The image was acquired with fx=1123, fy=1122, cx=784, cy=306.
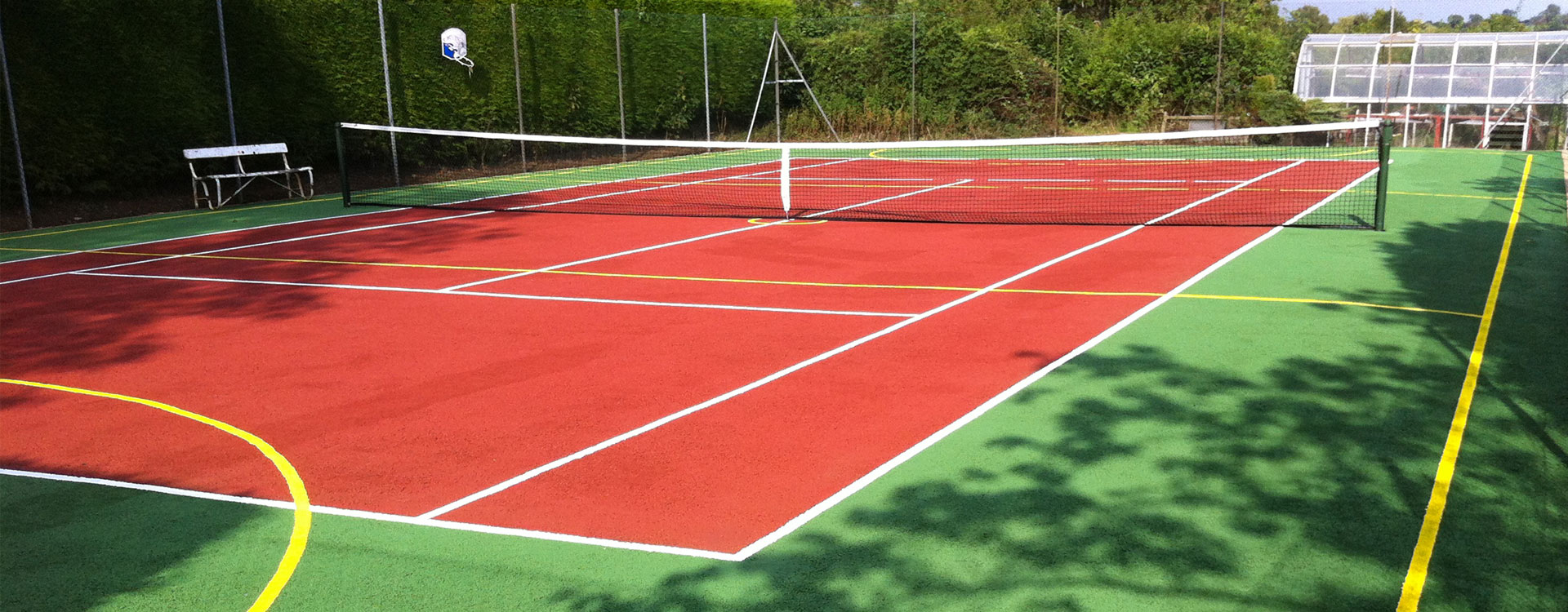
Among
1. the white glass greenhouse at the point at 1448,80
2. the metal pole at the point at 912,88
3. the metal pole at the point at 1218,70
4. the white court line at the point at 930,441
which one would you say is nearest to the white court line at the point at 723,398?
the white court line at the point at 930,441

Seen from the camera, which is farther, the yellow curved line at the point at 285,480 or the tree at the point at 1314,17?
the tree at the point at 1314,17

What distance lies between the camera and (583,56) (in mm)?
25781

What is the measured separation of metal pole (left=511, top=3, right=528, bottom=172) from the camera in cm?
2333

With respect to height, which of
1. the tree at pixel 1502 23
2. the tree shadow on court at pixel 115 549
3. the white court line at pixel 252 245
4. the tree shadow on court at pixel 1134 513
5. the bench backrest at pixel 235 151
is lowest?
the tree shadow on court at pixel 115 549

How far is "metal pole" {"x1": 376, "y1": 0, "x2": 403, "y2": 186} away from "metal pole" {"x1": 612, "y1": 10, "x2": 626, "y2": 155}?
5.53 m

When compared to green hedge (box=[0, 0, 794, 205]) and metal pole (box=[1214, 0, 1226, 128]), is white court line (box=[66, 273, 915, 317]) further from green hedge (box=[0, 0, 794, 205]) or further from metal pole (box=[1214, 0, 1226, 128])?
metal pole (box=[1214, 0, 1226, 128])

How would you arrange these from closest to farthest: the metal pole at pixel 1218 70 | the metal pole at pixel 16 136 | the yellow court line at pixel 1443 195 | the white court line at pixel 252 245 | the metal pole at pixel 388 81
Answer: the white court line at pixel 252 245
the metal pole at pixel 16 136
the yellow court line at pixel 1443 195
the metal pole at pixel 388 81
the metal pole at pixel 1218 70

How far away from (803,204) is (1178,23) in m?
17.5

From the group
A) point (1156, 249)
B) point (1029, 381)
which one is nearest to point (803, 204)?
point (1156, 249)

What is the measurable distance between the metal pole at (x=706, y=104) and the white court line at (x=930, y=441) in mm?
19315

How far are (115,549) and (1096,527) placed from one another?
440cm

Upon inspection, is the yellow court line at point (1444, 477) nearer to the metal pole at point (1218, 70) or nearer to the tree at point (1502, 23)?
the metal pole at point (1218, 70)

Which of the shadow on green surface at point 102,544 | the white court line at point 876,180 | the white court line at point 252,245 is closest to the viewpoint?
the shadow on green surface at point 102,544

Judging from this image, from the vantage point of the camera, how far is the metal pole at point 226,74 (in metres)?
18.2
